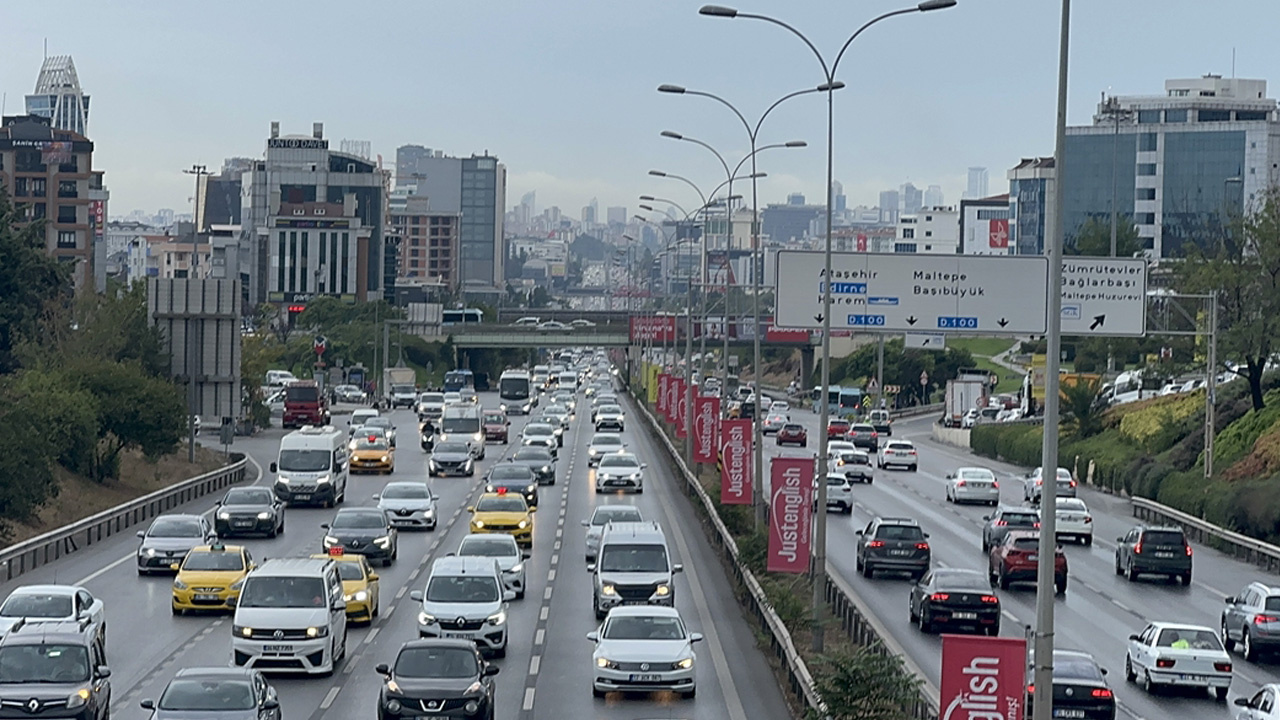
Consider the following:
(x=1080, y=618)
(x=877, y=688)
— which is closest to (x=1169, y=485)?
A: (x=1080, y=618)

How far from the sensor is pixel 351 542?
38219 mm

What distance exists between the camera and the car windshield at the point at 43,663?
19.8 meters

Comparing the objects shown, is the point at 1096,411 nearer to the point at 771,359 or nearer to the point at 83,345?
the point at 83,345

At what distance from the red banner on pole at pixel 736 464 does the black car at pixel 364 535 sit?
330 inches

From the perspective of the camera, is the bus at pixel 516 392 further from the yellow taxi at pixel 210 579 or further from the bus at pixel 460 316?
the yellow taxi at pixel 210 579

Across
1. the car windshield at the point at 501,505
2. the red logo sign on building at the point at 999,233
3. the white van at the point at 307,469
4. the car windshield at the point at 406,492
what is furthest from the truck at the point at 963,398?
the red logo sign on building at the point at 999,233

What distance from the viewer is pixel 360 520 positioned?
39.0m

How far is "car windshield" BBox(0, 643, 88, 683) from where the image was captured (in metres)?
19.8

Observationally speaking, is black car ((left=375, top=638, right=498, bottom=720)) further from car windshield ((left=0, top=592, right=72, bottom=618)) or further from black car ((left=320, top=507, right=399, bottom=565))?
black car ((left=320, top=507, right=399, bottom=565))

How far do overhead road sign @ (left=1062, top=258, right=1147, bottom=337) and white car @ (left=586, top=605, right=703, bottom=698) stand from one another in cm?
1794

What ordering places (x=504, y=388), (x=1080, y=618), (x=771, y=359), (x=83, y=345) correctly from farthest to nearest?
(x=771, y=359) → (x=504, y=388) → (x=83, y=345) → (x=1080, y=618)

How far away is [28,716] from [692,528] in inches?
1150

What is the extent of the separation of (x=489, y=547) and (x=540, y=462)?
92.4 feet

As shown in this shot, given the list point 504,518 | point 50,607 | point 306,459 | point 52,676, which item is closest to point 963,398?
point 306,459
